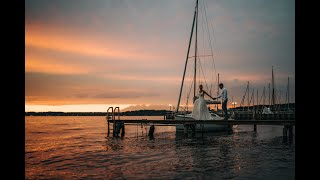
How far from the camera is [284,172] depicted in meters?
14.1

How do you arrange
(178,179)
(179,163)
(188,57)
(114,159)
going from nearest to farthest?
(178,179) → (179,163) → (114,159) → (188,57)
